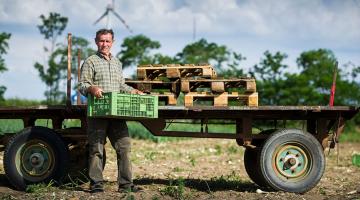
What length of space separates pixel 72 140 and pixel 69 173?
602mm

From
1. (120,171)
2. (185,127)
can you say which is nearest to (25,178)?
(120,171)

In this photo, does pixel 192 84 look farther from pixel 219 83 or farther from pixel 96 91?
pixel 96 91

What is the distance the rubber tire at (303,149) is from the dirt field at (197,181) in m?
0.17

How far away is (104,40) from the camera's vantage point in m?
6.66

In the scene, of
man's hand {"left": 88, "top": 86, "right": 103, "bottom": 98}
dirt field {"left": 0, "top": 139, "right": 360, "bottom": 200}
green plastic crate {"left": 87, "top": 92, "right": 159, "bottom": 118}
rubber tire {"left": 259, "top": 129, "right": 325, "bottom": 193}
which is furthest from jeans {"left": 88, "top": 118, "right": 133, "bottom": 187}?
rubber tire {"left": 259, "top": 129, "right": 325, "bottom": 193}

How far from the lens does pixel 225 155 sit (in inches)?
574

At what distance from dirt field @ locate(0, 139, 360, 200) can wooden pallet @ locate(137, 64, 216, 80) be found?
4.52 ft

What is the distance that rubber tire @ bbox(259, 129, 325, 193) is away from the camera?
7.04 meters

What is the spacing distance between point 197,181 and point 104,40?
9.66 feet

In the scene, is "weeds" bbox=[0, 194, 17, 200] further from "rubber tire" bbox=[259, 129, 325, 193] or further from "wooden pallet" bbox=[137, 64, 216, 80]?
"rubber tire" bbox=[259, 129, 325, 193]

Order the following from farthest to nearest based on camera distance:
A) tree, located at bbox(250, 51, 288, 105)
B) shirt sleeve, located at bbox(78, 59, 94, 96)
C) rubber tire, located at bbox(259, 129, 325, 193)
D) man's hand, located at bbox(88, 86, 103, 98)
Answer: tree, located at bbox(250, 51, 288, 105) → rubber tire, located at bbox(259, 129, 325, 193) → shirt sleeve, located at bbox(78, 59, 94, 96) → man's hand, located at bbox(88, 86, 103, 98)

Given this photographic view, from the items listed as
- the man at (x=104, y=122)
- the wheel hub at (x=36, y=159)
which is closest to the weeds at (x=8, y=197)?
the wheel hub at (x=36, y=159)

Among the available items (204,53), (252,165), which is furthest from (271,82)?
(252,165)

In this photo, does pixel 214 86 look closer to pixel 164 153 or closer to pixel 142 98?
pixel 142 98
